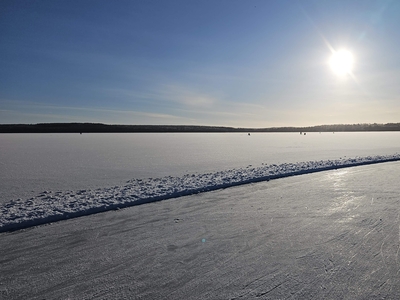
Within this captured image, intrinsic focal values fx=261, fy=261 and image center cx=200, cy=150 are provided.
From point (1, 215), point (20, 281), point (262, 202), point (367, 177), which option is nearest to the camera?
point (20, 281)

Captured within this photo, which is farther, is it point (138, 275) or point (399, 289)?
point (138, 275)

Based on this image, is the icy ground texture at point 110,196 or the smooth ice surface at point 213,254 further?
the icy ground texture at point 110,196

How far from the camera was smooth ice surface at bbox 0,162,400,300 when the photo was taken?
302cm

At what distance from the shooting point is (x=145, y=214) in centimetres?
587

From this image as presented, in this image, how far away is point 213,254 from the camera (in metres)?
3.87

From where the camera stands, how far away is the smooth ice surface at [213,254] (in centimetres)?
302

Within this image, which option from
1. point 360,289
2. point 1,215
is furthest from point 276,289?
point 1,215

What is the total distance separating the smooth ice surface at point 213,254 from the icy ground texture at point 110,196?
1.32 ft

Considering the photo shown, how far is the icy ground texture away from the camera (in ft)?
18.0

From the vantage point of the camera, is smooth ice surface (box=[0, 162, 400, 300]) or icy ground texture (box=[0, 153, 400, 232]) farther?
icy ground texture (box=[0, 153, 400, 232])

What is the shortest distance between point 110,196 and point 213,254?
4204 millimetres

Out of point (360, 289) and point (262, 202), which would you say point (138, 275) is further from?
point (262, 202)

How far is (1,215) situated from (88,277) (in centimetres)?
354

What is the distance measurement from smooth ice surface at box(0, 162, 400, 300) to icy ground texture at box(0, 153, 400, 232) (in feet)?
1.32
